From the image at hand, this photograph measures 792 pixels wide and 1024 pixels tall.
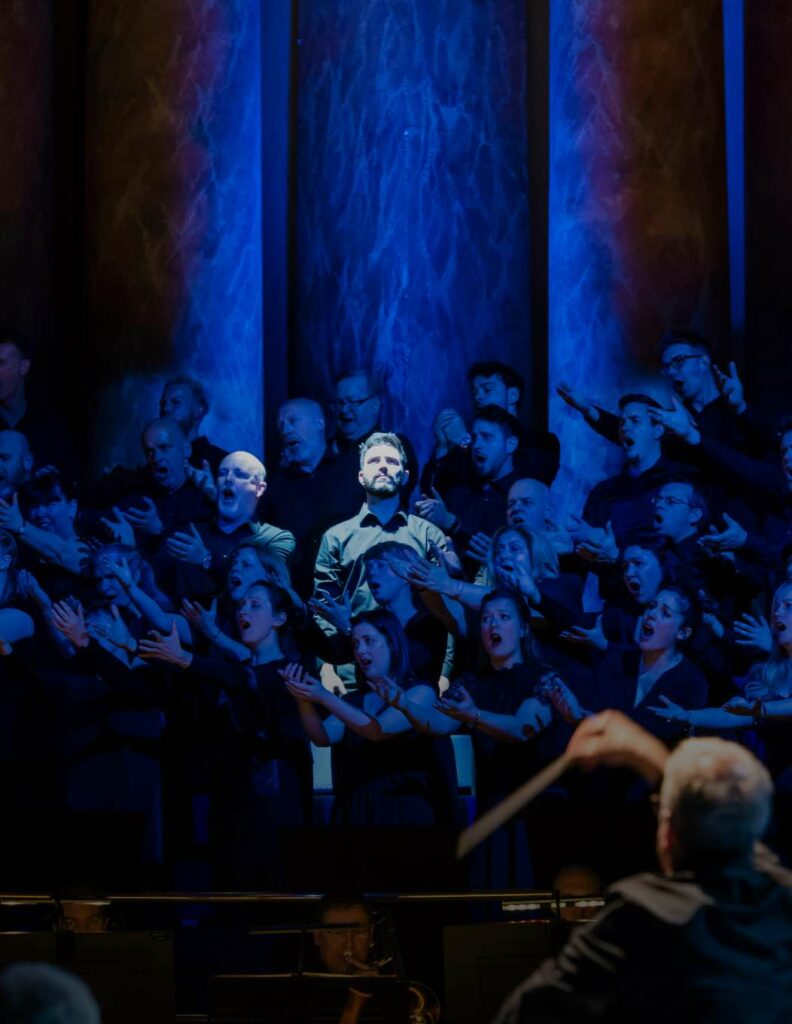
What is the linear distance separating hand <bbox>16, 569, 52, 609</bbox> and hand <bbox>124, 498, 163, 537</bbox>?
577 millimetres

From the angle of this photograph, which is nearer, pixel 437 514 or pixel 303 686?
pixel 303 686

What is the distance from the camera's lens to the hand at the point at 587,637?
25.4 feet

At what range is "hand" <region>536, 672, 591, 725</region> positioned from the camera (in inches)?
296

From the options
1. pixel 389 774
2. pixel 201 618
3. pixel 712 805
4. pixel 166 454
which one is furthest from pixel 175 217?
pixel 712 805

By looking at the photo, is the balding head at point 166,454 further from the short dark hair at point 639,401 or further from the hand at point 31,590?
the short dark hair at point 639,401

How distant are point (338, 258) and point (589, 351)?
1.70 meters

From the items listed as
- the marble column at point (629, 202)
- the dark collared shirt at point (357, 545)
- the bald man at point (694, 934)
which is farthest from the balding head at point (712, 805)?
the marble column at point (629, 202)

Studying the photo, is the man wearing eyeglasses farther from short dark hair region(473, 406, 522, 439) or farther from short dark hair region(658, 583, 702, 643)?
short dark hair region(658, 583, 702, 643)

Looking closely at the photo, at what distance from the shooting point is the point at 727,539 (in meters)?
7.63

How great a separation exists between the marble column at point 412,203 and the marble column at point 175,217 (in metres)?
0.40

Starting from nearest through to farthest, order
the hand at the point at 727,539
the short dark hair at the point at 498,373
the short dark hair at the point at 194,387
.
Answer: the hand at the point at 727,539 → the short dark hair at the point at 498,373 → the short dark hair at the point at 194,387

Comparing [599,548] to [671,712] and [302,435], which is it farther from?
[302,435]

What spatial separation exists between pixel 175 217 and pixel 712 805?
792 centimetres

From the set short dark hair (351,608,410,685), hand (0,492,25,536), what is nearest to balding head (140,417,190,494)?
hand (0,492,25,536)
